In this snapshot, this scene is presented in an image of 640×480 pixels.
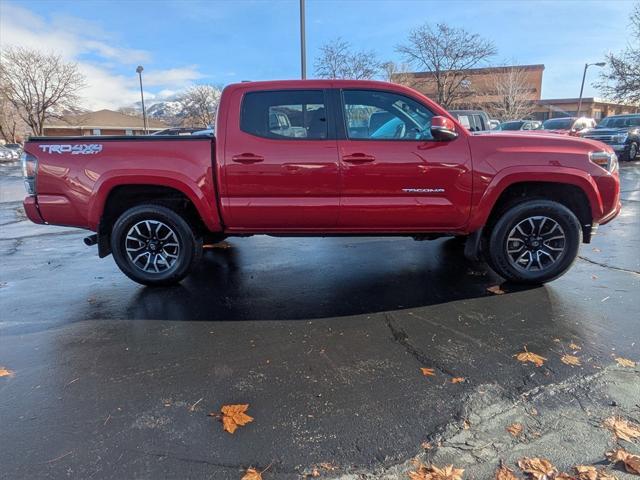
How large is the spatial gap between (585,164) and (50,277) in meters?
5.99

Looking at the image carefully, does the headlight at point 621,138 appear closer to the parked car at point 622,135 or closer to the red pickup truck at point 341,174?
the parked car at point 622,135

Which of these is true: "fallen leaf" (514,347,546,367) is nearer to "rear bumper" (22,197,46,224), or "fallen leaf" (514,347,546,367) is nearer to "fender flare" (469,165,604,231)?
"fender flare" (469,165,604,231)

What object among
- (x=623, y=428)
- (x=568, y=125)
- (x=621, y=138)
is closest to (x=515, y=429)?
(x=623, y=428)

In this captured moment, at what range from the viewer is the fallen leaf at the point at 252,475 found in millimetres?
2143

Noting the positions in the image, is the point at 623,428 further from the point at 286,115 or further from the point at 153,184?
the point at 153,184

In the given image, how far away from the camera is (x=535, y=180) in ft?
14.3

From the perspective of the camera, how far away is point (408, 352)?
3.35 m

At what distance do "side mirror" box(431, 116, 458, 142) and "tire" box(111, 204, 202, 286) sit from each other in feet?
8.70

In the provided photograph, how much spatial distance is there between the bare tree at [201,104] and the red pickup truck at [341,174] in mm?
45191

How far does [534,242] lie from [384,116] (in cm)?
202

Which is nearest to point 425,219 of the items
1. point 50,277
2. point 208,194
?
point 208,194

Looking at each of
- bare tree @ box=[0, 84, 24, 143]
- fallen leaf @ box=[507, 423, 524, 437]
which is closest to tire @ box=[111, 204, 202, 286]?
fallen leaf @ box=[507, 423, 524, 437]

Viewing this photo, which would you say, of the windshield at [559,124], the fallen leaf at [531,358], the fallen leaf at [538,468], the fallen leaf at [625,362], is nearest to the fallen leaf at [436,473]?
the fallen leaf at [538,468]

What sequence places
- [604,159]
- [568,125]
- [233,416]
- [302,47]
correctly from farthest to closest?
[568,125]
[302,47]
[604,159]
[233,416]
